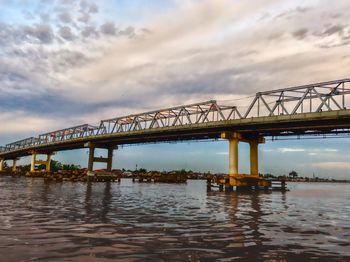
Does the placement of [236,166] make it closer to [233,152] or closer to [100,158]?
[233,152]

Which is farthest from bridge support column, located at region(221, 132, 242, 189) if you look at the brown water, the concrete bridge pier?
the brown water

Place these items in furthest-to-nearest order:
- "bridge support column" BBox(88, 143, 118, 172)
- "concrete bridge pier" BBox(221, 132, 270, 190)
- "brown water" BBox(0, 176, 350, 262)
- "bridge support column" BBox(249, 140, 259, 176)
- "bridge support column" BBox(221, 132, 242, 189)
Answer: "bridge support column" BBox(88, 143, 118, 172), "bridge support column" BBox(249, 140, 259, 176), "bridge support column" BBox(221, 132, 242, 189), "concrete bridge pier" BBox(221, 132, 270, 190), "brown water" BBox(0, 176, 350, 262)

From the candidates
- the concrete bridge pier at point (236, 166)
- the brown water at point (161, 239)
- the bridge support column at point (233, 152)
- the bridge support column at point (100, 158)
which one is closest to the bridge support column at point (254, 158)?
the concrete bridge pier at point (236, 166)

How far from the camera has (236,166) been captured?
69.0 meters

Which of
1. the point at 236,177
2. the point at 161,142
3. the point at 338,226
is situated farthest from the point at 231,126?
the point at 338,226

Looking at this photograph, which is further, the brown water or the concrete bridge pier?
the concrete bridge pier

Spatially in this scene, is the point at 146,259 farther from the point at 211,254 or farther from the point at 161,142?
the point at 161,142

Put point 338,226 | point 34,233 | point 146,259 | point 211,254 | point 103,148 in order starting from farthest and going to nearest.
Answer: point 103,148 → point 338,226 → point 34,233 → point 211,254 → point 146,259

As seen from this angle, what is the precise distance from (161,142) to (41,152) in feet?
295

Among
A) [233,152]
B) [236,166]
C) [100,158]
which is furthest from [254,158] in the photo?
[100,158]

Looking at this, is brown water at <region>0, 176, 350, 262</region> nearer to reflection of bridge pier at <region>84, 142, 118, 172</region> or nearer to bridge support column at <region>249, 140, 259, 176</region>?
bridge support column at <region>249, 140, 259, 176</region>

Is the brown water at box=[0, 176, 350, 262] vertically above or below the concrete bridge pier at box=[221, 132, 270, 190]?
below

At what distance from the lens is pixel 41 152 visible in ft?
555

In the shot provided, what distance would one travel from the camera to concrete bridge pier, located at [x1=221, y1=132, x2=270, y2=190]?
67562 millimetres
